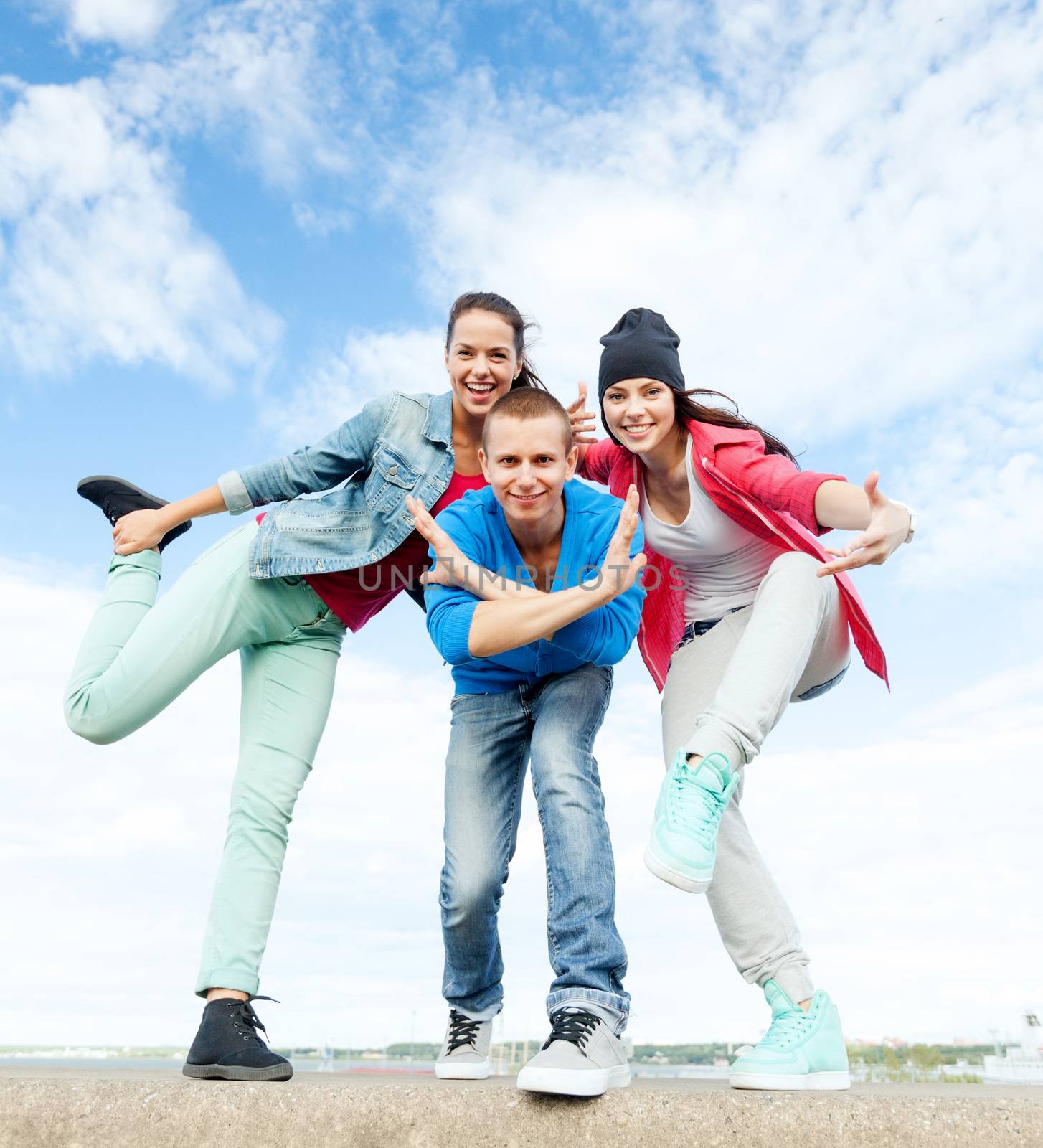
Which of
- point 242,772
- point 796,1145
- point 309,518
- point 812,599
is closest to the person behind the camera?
point 796,1145

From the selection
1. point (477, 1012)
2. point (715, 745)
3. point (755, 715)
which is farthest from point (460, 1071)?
point (755, 715)

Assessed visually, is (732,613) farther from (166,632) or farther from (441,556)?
(166,632)

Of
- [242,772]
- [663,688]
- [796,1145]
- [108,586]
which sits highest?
[108,586]

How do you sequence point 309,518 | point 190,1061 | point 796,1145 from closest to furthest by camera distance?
point 796,1145, point 190,1061, point 309,518

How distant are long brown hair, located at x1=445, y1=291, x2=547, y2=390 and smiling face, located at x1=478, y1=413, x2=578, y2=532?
0.79m

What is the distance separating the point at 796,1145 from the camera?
2.43 metres

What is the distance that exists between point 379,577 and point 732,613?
1331mm

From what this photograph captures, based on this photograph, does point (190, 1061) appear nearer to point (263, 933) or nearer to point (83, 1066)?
point (263, 933)

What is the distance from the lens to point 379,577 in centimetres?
372

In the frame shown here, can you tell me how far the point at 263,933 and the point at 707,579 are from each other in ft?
6.58

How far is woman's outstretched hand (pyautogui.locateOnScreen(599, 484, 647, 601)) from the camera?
2775 mm

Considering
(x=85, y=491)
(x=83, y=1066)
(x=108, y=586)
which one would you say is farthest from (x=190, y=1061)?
(x=85, y=491)

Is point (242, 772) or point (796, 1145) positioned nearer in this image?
point (796, 1145)

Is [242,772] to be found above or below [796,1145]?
above
